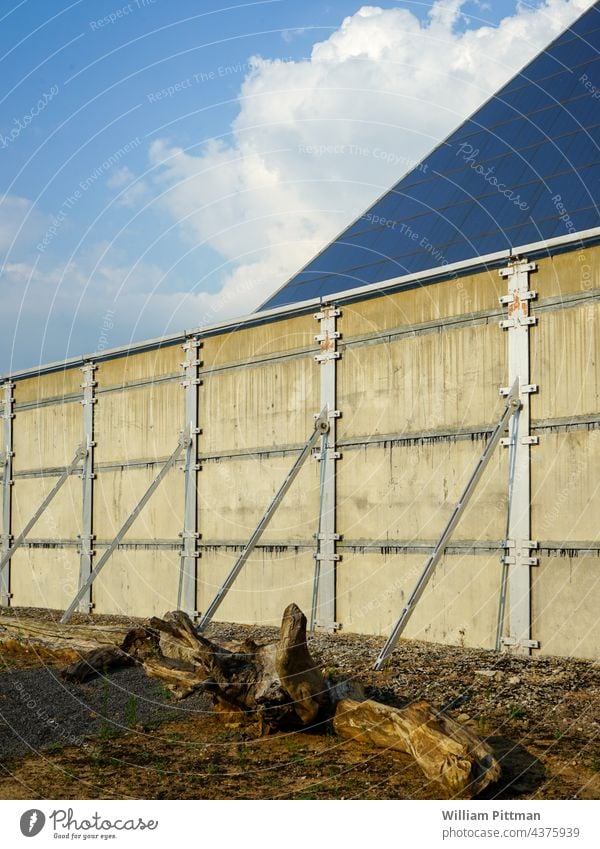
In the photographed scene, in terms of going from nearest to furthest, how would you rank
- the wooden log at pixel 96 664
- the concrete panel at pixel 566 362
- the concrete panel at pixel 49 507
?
the wooden log at pixel 96 664, the concrete panel at pixel 566 362, the concrete panel at pixel 49 507

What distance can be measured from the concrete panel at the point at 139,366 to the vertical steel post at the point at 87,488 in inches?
12.5

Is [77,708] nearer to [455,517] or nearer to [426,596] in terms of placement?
[455,517]

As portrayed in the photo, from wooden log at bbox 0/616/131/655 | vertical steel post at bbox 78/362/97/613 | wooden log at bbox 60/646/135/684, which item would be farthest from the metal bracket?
vertical steel post at bbox 78/362/97/613

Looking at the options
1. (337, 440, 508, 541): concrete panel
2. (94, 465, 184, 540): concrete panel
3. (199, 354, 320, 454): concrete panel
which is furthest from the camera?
(94, 465, 184, 540): concrete panel

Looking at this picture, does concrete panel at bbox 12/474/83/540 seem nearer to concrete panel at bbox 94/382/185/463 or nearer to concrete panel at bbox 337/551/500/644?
concrete panel at bbox 94/382/185/463

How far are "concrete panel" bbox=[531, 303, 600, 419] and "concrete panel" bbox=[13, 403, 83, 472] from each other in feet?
37.0

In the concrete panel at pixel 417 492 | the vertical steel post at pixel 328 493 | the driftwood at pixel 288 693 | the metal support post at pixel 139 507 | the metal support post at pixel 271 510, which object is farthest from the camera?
the metal support post at pixel 139 507

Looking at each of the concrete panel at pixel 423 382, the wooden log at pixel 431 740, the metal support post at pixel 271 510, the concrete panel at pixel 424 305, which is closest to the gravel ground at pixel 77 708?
the wooden log at pixel 431 740

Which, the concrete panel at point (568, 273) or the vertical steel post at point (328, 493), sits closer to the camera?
the concrete panel at point (568, 273)

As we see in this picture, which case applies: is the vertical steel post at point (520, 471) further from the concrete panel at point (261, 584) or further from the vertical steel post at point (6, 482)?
the vertical steel post at point (6, 482)

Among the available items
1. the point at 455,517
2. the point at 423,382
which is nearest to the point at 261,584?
the point at 423,382

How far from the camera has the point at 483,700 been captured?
9852 millimetres

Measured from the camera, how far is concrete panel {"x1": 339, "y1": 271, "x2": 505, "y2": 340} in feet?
44.4

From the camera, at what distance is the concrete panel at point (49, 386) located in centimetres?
2139
